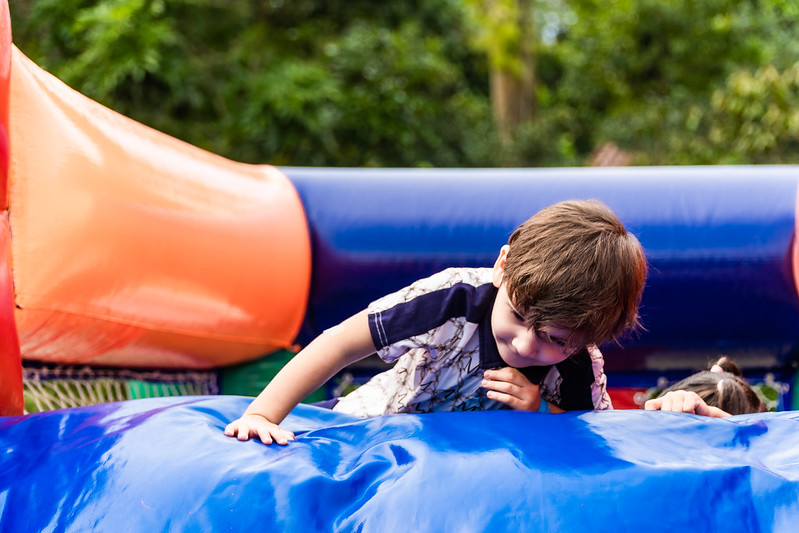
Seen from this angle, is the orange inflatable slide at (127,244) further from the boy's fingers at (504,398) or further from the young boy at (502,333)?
the boy's fingers at (504,398)

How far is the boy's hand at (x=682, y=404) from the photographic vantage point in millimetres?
1171

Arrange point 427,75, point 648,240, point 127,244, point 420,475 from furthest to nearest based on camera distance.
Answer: point 427,75 < point 648,240 < point 127,244 < point 420,475

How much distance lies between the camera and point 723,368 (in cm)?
150

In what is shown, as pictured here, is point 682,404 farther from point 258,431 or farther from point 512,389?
point 258,431

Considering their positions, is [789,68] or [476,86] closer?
[789,68]

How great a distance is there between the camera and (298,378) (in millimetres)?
→ 1065

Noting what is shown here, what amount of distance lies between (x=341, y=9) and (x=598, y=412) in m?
4.81

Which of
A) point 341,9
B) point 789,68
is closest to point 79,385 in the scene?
point 341,9

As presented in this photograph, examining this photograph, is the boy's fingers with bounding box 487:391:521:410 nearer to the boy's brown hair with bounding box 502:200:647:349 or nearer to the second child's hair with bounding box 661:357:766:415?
the boy's brown hair with bounding box 502:200:647:349

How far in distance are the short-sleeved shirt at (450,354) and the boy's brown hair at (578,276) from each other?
0.46ft

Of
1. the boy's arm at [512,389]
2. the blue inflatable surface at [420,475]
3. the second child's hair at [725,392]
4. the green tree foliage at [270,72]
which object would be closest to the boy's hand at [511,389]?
the boy's arm at [512,389]

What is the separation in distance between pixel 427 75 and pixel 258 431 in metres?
4.41

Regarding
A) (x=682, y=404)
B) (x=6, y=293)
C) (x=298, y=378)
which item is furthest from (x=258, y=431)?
(x=682, y=404)

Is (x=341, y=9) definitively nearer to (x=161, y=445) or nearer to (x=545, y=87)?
(x=161, y=445)
